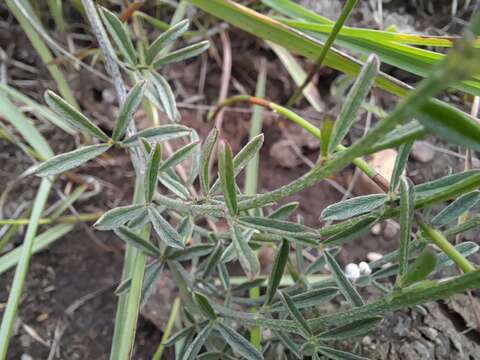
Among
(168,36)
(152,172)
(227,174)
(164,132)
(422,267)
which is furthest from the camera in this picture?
(168,36)

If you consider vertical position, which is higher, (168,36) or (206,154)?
(168,36)

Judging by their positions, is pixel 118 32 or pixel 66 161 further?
pixel 118 32

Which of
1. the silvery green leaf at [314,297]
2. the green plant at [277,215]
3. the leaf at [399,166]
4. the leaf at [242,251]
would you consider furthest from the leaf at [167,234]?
the leaf at [399,166]

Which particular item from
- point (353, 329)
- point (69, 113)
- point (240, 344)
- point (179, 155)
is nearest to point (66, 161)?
point (69, 113)

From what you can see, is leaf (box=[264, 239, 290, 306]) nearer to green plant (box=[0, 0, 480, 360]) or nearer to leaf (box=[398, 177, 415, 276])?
green plant (box=[0, 0, 480, 360])

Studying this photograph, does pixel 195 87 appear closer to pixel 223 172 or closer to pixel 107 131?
pixel 107 131

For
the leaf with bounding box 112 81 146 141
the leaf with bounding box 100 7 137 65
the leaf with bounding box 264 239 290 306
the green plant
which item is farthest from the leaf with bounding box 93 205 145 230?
the leaf with bounding box 100 7 137 65

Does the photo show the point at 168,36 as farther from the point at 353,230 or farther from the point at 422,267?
the point at 422,267
